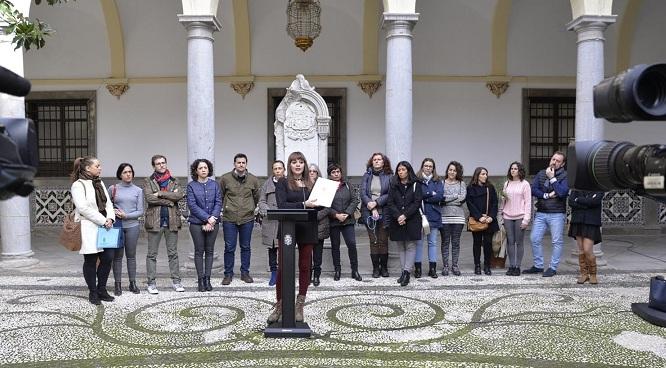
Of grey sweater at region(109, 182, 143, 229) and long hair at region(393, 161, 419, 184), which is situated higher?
long hair at region(393, 161, 419, 184)

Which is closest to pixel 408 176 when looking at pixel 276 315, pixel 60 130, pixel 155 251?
pixel 276 315

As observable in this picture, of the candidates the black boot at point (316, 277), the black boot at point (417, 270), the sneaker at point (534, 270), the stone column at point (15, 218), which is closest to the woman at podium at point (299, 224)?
the black boot at point (316, 277)

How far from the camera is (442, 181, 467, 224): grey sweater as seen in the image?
24.9ft

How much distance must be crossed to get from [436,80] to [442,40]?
90 cm

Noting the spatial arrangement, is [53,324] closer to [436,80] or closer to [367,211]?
[367,211]

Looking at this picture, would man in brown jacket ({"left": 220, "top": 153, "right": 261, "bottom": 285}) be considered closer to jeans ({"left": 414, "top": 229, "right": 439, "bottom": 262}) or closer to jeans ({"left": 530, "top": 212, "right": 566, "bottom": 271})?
jeans ({"left": 414, "top": 229, "right": 439, "bottom": 262})

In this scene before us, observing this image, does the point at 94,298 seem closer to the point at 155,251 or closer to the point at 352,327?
the point at 155,251

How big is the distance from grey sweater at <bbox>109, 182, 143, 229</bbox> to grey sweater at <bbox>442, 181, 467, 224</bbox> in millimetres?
3957

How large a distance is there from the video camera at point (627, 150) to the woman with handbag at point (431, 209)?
15.6 ft

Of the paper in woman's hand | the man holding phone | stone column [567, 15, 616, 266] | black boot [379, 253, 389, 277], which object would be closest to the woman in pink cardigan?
the man holding phone

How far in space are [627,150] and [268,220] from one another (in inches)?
193

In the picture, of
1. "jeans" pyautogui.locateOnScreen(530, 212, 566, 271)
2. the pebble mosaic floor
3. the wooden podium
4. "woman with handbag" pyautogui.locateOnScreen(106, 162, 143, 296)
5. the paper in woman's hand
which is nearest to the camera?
the pebble mosaic floor

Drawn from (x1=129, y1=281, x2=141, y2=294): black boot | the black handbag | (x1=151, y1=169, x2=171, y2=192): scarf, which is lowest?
(x1=129, y1=281, x2=141, y2=294): black boot

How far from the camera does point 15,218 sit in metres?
8.28
